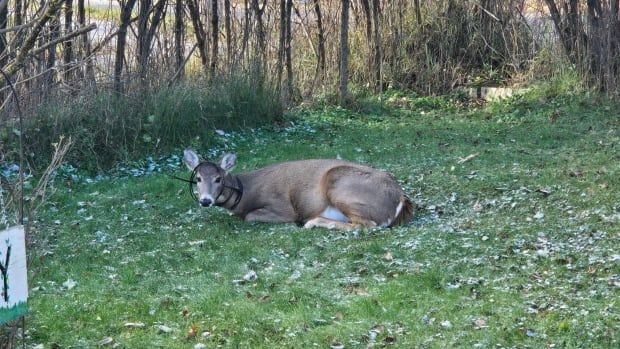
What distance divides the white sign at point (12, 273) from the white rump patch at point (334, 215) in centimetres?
534

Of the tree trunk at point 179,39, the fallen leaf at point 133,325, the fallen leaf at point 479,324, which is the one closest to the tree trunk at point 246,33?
the tree trunk at point 179,39

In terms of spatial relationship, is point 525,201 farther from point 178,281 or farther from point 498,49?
point 498,49

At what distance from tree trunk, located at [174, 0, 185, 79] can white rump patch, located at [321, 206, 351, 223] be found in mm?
5389

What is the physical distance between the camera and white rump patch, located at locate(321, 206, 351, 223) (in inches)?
369

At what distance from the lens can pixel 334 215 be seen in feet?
31.0

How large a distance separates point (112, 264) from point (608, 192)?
468cm

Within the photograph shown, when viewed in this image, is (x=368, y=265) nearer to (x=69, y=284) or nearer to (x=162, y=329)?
(x=162, y=329)

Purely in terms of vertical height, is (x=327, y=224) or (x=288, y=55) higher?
(x=288, y=55)

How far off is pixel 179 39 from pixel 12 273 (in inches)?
414

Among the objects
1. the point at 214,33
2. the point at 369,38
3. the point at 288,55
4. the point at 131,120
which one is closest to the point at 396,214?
the point at 131,120

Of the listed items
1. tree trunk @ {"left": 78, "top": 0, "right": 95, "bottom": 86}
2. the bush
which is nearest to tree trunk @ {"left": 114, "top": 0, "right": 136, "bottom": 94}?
tree trunk @ {"left": 78, "top": 0, "right": 95, "bottom": 86}

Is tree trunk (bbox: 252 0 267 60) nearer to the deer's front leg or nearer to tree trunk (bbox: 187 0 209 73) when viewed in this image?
tree trunk (bbox: 187 0 209 73)

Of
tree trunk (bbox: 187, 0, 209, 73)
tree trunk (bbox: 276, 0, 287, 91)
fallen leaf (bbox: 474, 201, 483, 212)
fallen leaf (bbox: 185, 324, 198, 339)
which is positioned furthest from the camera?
tree trunk (bbox: 276, 0, 287, 91)

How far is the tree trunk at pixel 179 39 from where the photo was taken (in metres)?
14.3
